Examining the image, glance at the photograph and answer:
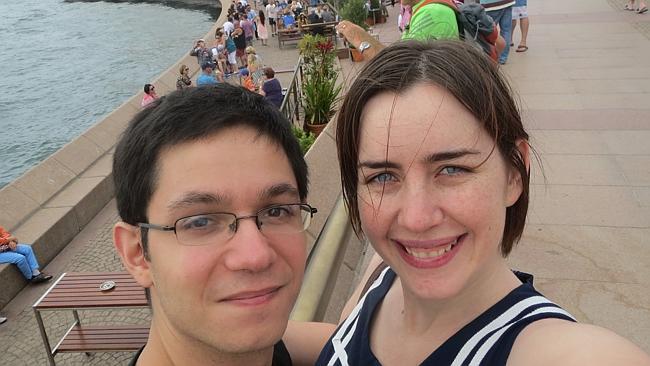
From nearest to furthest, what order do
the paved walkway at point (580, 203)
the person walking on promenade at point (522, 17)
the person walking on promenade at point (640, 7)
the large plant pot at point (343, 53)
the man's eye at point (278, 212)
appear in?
the man's eye at point (278, 212)
the paved walkway at point (580, 203)
the person walking on promenade at point (522, 17)
the person walking on promenade at point (640, 7)
the large plant pot at point (343, 53)

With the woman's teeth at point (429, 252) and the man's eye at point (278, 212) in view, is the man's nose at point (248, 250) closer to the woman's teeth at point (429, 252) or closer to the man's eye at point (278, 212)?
the man's eye at point (278, 212)

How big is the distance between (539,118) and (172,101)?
6.28m

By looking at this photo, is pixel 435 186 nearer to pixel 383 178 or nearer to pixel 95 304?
pixel 383 178

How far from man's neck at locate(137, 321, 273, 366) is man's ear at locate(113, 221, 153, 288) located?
0.17m

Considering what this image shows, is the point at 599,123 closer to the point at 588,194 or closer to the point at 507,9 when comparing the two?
the point at 588,194

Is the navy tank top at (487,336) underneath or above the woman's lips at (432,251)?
underneath

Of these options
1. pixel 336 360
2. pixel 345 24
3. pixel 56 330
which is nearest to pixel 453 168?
pixel 336 360

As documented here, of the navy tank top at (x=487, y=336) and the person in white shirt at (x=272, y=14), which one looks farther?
the person in white shirt at (x=272, y=14)

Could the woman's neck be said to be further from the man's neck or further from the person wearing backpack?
the person wearing backpack

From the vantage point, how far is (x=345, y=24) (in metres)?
5.08

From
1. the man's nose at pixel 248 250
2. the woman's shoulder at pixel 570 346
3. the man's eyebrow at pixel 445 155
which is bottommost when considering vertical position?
the woman's shoulder at pixel 570 346

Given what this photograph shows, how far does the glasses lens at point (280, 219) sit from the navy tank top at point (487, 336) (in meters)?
0.49

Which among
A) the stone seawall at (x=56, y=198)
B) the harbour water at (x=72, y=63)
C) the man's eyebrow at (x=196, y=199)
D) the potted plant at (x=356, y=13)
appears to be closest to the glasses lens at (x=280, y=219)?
the man's eyebrow at (x=196, y=199)

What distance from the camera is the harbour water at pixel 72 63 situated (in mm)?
16766
